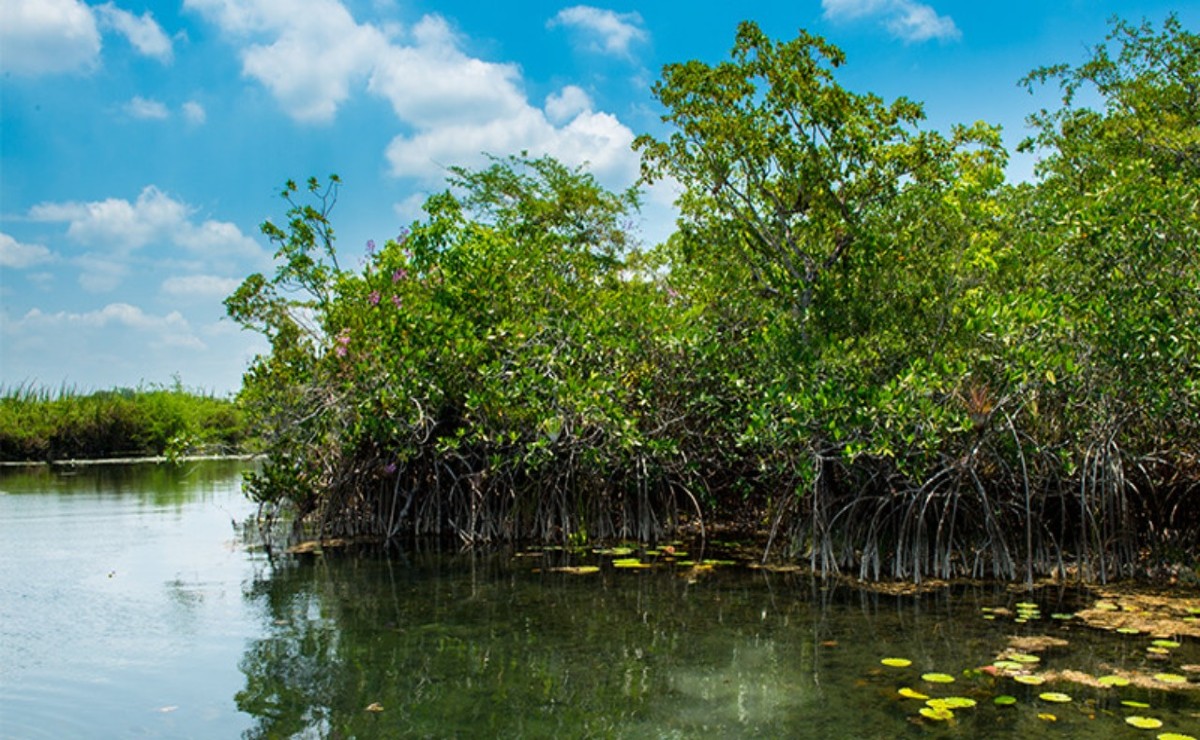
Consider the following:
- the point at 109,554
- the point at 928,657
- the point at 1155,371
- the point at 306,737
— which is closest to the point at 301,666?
the point at 306,737

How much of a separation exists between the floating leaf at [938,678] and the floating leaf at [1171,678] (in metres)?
1.04

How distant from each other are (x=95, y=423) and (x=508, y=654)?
88.4 feet

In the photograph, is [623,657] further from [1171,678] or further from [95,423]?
[95,423]

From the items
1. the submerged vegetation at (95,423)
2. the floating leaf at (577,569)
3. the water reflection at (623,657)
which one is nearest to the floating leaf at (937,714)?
the water reflection at (623,657)

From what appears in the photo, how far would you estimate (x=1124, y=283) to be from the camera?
7008 millimetres

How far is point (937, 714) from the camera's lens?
4.36 m

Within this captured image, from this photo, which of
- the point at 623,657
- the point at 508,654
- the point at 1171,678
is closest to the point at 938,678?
the point at 1171,678

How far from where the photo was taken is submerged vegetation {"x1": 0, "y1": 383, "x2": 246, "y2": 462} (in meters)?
27.4

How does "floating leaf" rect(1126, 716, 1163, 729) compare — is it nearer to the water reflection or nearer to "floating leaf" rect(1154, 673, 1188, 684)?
the water reflection

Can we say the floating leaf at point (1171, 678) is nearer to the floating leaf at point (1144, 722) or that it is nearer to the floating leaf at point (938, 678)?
the floating leaf at point (1144, 722)

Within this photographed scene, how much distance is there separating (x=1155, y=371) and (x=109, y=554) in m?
9.85

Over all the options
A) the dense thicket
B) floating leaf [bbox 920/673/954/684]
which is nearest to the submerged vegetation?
the dense thicket

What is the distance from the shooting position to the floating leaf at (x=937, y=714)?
4316 millimetres

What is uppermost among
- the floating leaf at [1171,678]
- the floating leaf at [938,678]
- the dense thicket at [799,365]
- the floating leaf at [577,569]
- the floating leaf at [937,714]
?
the dense thicket at [799,365]
